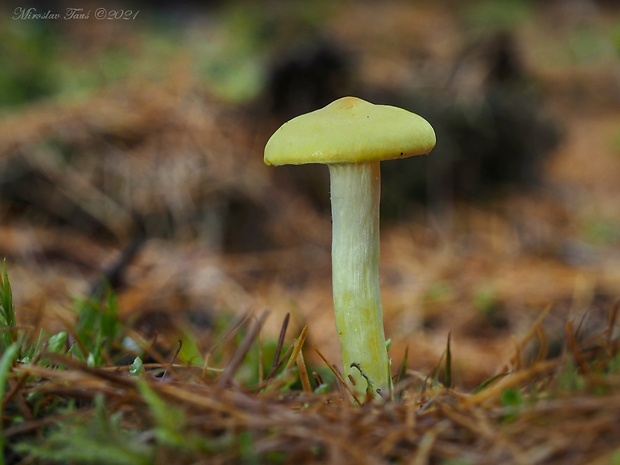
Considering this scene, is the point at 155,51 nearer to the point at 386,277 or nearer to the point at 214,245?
the point at 214,245

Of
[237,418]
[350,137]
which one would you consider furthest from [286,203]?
[237,418]

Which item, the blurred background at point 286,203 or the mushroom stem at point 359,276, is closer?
the mushroom stem at point 359,276

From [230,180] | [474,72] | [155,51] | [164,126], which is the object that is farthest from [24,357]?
[155,51]

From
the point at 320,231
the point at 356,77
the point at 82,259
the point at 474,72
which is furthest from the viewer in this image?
the point at 474,72

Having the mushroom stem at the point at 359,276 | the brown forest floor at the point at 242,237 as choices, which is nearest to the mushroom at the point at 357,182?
the mushroom stem at the point at 359,276

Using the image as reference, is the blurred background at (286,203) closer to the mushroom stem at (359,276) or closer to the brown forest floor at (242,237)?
the brown forest floor at (242,237)

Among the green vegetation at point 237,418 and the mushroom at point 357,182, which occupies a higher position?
the mushroom at point 357,182

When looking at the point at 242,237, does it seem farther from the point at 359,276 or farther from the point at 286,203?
the point at 359,276

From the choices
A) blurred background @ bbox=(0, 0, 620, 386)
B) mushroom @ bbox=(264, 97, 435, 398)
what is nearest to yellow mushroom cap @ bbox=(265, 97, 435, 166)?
mushroom @ bbox=(264, 97, 435, 398)

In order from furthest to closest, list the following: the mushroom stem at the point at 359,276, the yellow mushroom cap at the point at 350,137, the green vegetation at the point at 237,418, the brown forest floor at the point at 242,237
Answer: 1. the brown forest floor at the point at 242,237
2. the mushroom stem at the point at 359,276
3. the yellow mushroom cap at the point at 350,137
4. the green vegetation at the point at 237,418
